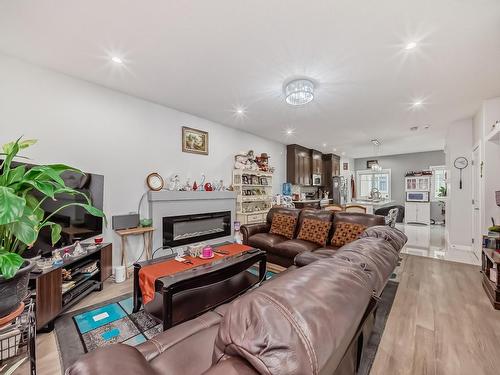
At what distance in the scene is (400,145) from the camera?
23.4 feet

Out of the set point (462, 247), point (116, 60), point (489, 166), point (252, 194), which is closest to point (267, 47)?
point (116, 60)

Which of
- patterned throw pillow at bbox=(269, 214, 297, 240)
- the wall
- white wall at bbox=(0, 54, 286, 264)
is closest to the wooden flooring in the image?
patterned throw pillow at bbox=(269, 214, 297, 240)

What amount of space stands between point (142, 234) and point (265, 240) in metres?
1.96

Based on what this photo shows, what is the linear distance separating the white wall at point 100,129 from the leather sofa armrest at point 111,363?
3.01 metres

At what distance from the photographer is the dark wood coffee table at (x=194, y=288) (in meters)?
1.85

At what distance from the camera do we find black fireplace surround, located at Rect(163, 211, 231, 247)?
12.9 ft

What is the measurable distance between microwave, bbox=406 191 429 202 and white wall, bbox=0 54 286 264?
7204 millimetres

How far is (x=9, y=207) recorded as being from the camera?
3.35 ft

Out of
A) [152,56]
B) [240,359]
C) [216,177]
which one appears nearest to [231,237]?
[216,177]

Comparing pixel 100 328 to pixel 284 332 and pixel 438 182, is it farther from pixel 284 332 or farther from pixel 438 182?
pixel 438 182

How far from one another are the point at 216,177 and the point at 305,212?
81.9 inches

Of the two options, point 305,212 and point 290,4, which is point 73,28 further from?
point 305,212

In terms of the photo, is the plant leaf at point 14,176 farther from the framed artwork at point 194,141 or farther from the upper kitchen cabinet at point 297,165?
the upper kitchen cabinet at point 297,165

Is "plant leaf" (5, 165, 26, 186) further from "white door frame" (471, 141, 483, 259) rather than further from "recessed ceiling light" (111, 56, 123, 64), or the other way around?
"white door frame" (471, 141, 483, 259)
